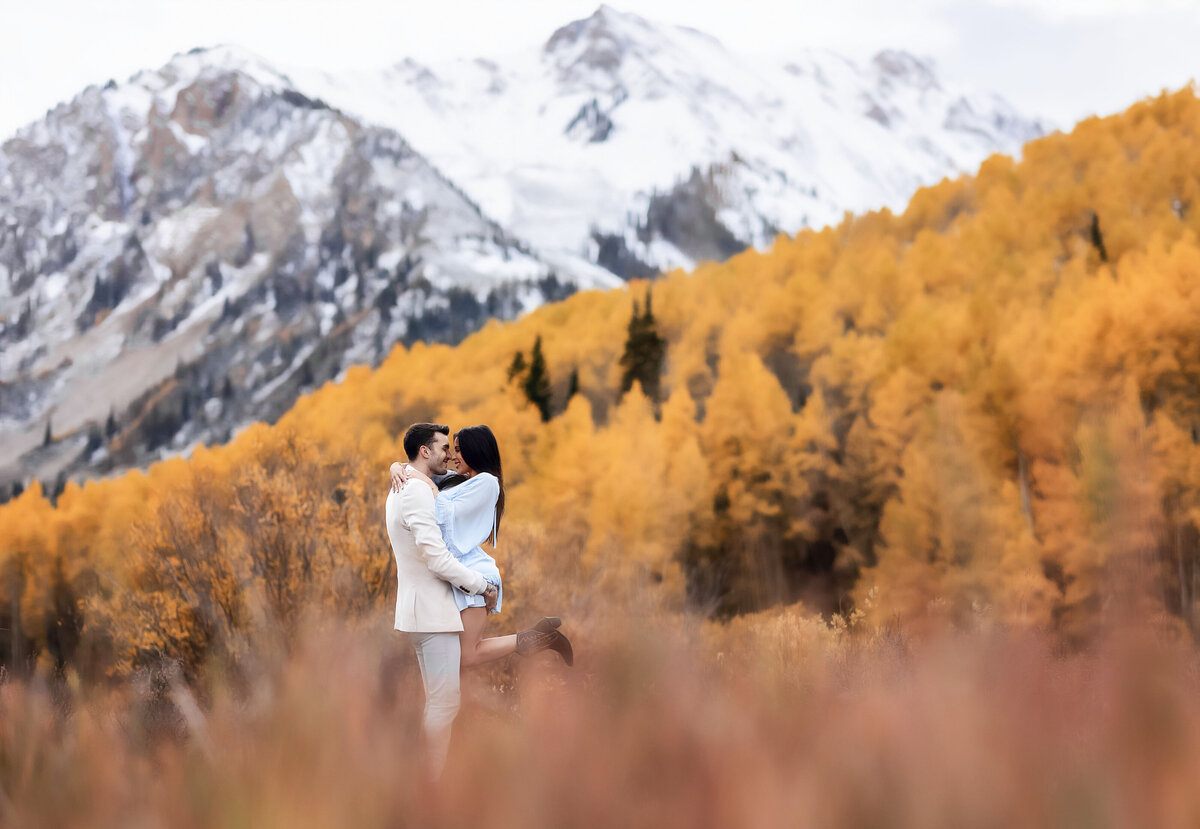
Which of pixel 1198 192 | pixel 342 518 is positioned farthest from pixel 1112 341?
pixel 1198 192

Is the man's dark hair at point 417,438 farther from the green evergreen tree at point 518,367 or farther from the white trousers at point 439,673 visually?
the green evergreen tree at point 518,367

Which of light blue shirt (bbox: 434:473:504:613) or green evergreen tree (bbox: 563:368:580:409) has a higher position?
green evergreen tree (bbox: 563:368:580:409)

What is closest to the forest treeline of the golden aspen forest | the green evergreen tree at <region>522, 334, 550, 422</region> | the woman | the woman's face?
the golden aspen forest

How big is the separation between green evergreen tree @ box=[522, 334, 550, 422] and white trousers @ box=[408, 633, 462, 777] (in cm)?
5757

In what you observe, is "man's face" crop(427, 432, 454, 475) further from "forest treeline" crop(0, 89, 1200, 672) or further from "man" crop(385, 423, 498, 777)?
"forest treeline" crop(0, 89, 1200, 672)

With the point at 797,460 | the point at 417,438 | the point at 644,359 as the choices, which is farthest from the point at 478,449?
the point at 644,359

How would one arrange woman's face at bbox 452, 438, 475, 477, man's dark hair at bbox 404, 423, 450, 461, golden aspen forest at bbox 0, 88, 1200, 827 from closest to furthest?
golden aspen forest at bbox 0, 88, 1200, 827
man's dark hair at bbox 404, 423, 450, 461
woman's face at bbox 452, 438, 475, 477

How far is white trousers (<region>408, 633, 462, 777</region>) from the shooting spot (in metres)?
3.02

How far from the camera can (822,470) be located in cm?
4231

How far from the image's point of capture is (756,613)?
16.0 metres

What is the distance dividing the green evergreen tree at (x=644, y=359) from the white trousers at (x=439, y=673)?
56672 millimetres

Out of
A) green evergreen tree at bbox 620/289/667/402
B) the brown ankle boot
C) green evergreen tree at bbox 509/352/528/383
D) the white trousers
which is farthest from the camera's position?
green evergreen tree at bbox 509/352/528/383

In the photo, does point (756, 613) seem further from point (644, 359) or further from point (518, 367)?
point (518, 367)

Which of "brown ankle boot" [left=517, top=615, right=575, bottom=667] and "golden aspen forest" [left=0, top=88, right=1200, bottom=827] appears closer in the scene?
"golden aspen forest" [left=0, top=88, right=1200, bottom=827]
